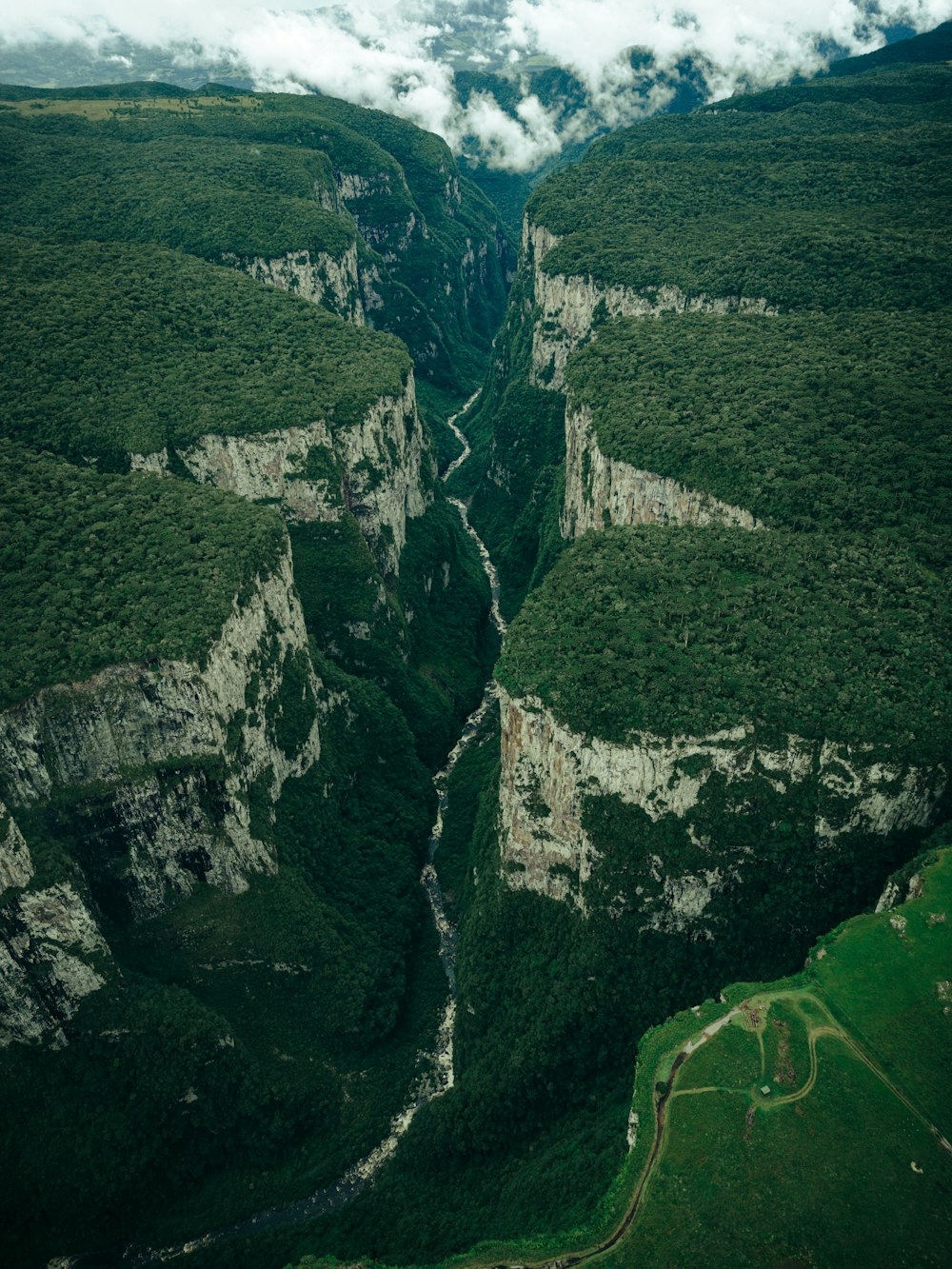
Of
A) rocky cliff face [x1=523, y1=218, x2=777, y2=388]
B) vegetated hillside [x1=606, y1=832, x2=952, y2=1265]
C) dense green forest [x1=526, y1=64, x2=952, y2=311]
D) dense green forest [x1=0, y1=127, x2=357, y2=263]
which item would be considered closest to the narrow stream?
vegetated hillside [x1=606, y1=832, x2=952, y2=1265]

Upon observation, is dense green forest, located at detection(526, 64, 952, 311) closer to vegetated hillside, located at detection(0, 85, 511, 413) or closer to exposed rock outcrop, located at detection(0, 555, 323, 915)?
vegetated hillside, located at detection(0, 85, 511, 413)

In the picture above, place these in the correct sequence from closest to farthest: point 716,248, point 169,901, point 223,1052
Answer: point 223,1052, point 169,901, point 716,248

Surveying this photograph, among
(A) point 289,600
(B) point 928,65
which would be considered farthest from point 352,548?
(B) point 928,65

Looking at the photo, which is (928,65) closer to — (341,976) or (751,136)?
(751,136)

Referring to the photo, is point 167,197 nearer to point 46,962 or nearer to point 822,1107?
point 46,962

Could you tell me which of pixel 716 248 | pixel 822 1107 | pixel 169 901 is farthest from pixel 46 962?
pixel 716 248

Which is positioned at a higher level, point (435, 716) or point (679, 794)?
point (679, 794)
